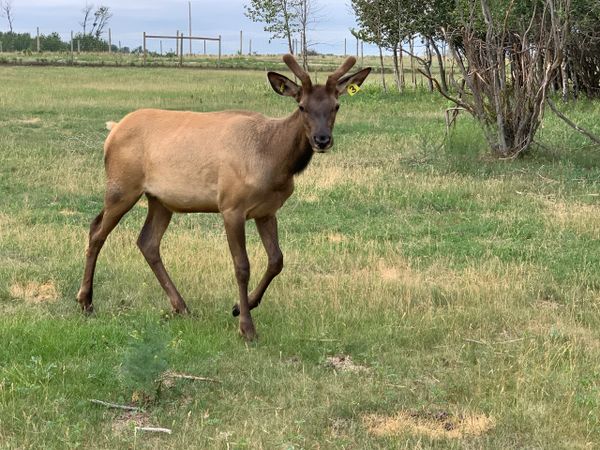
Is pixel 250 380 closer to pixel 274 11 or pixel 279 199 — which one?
pixel 279 199

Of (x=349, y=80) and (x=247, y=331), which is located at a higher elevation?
(x=349, y=80)

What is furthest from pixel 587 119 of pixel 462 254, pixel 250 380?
pixel 250 380

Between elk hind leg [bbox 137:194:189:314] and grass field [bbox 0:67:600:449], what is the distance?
0.75 ft

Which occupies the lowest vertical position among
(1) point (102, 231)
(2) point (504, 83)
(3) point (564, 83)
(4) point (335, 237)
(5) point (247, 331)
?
(5) point (247, 331)

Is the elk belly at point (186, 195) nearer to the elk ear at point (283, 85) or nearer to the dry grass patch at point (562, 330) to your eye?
the elk ear at point (283, 85)

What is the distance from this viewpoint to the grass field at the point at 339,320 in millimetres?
4707

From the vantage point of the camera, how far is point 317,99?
6.07 meters

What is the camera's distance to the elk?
6.28 metres

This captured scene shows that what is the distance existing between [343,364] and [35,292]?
3.15 m

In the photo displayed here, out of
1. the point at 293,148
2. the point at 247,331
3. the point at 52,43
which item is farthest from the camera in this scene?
the point at 52,43

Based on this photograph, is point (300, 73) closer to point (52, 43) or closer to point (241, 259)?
point (241, 259)

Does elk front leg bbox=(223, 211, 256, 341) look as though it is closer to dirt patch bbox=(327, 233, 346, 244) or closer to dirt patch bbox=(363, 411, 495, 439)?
dirt patch bbox=(363, 411, 495, 439)

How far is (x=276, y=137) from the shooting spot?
6.47 metres

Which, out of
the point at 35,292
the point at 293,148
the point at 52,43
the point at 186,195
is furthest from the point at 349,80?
the point at 52,43
